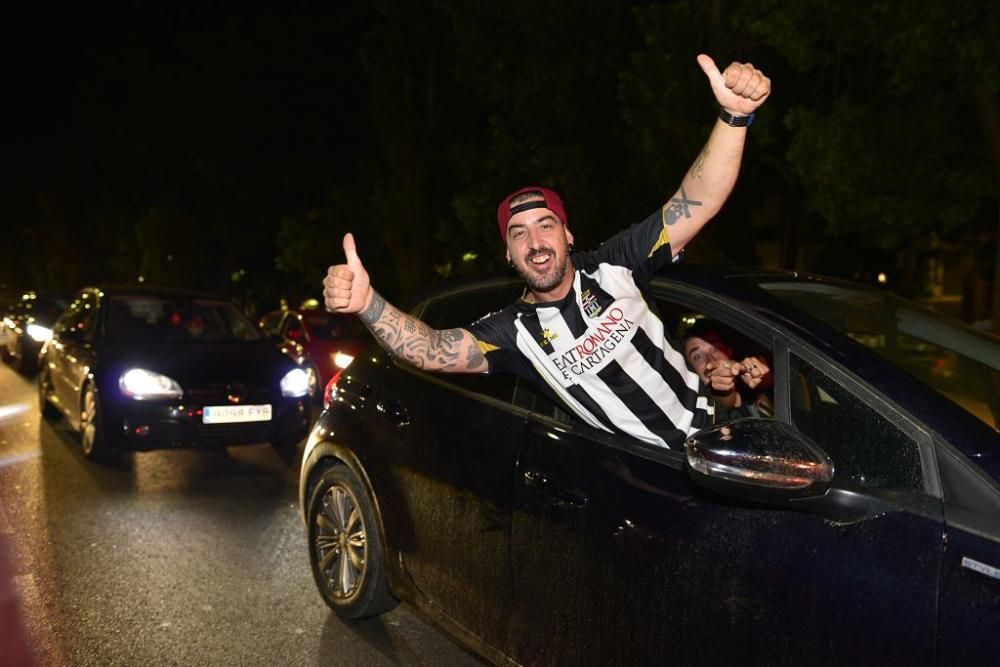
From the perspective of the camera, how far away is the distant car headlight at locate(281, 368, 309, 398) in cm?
862

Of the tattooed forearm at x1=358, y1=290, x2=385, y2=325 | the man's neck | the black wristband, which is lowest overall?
the tattooed forearm at x1=358, y1=290, x2=385, y2=325

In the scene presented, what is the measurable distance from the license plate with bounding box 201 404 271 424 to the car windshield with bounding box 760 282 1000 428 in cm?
572

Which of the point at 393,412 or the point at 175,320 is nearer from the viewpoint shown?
the point at 393,412

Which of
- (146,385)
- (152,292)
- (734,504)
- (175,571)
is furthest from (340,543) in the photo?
(152,292)

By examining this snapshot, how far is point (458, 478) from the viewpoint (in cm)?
376

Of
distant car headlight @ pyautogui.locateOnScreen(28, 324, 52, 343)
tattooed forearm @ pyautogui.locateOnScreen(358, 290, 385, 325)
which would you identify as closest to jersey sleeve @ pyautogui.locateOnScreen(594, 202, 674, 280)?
tattooed forearm @ pyautogui.locateOnScreen(358, 290, 385, 325)

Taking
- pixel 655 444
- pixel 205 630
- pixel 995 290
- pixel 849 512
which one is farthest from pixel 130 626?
pixel 995 290

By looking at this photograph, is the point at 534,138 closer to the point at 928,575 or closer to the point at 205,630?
the point at 205,630

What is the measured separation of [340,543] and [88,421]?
185 inches

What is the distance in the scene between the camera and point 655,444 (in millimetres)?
3131

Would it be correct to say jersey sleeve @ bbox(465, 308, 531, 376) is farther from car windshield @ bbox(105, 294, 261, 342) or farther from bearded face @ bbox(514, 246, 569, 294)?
car windshield @ bbox(105, 294, 261, 342)

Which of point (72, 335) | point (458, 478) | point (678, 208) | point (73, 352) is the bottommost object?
point (458, 478)

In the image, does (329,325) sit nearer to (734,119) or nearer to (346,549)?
(346,549)

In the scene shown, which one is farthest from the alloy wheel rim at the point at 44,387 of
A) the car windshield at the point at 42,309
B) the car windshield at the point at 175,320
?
the car windshield at the point at 42,309
